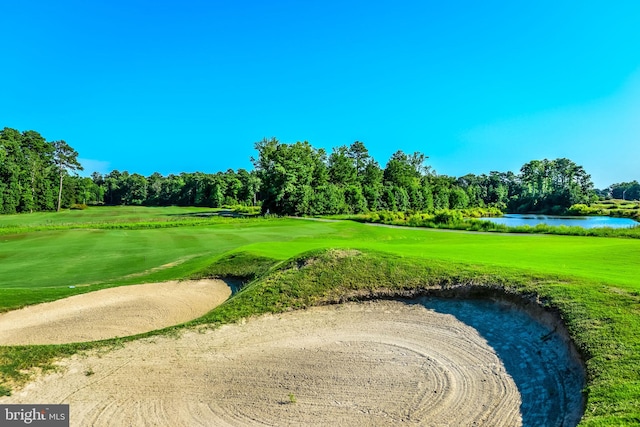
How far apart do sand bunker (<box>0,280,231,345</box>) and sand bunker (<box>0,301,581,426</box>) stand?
3080 mm

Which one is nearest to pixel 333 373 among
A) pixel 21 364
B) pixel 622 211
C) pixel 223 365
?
pixel 223 365

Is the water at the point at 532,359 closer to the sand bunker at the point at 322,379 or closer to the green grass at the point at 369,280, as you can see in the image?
the sand bunker at the point at 322,379

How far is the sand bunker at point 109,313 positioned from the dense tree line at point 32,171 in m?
74.2

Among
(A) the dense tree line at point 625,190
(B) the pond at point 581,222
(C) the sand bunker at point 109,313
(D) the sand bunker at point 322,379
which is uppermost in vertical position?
(A) the dense tree line at point 625,190

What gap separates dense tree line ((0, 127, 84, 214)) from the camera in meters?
70.4

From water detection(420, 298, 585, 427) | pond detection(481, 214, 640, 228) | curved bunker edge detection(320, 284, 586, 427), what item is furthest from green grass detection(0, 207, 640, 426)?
pond detection(481, 214, 640, 228)

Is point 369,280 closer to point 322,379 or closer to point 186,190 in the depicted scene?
point 322,379

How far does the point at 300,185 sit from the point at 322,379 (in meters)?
60.4

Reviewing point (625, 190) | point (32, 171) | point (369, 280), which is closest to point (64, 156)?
point (32, 171)

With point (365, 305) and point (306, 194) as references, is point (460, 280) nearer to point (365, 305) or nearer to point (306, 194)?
point (365, 305)

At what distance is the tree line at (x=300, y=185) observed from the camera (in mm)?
68312

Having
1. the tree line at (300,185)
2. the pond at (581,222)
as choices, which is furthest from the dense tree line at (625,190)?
the pond at (581,222)

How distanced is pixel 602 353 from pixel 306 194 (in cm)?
6079

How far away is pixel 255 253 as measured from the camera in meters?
17.1
